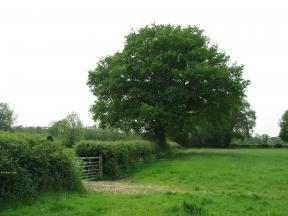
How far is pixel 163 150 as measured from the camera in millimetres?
43562

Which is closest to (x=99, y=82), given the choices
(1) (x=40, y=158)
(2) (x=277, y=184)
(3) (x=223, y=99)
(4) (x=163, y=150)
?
(4) (x=163, y=150)

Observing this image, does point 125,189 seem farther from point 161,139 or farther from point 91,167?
point 161,139

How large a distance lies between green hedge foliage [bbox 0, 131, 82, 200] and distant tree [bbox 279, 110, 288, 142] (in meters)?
101

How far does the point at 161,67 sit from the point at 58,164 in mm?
26046

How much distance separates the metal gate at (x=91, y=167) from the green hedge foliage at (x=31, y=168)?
6501mm

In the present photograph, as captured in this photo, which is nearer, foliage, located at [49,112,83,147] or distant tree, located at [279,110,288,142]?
foliage, located at [49,112,83,147]

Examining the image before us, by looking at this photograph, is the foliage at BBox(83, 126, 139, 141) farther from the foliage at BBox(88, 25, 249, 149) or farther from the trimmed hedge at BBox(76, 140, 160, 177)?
the trimmed hedge at BBox(76, 140, 160, 177)

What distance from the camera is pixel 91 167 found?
22562mm

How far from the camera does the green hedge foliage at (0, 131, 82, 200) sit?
37.2 feet

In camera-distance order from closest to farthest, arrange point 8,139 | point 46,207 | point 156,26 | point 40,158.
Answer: point 46,207 < point 8,139 < point 40,158 < point 156,26

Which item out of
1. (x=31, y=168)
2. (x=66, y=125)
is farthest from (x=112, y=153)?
(x=66, y=125)

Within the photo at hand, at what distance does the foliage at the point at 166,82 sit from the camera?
129 ft

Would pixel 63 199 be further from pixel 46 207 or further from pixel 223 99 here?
pixel 223 99

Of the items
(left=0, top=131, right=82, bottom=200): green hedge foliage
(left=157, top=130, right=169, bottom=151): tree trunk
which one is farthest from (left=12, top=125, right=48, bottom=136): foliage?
(left=157, top=130, right=169, bottom=151): tree trunk
